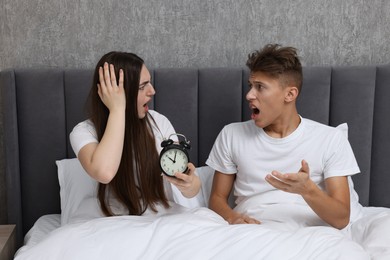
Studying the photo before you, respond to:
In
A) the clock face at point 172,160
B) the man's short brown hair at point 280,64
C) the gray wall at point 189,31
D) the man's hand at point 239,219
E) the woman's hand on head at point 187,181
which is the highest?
the gray wall at point 189,31

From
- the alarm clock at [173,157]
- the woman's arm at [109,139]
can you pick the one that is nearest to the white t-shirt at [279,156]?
the alarm clock at [173,157]

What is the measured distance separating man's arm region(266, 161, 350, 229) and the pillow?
0.74 metres

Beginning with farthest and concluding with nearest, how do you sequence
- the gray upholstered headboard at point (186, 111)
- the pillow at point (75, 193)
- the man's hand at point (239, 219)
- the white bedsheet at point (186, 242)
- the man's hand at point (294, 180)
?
the gray upholstered headboard at point (186, 111) → the pillow at point (75, 193) → the man's hand at point (239, 219) → the man's hand at point (294, 180) → the white bedsheet at point (186, 242)

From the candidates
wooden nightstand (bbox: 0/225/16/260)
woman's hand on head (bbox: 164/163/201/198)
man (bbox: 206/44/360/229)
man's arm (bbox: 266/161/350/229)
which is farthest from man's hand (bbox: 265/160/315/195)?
wooden nightstand (bbox: 0/225/16/260)

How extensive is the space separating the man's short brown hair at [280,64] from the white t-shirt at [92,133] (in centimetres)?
42

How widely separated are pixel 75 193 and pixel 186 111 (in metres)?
0.60

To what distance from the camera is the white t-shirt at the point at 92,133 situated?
2100 millimetres

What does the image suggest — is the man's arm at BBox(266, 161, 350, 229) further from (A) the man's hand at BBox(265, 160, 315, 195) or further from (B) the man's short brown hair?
(B) the man's short brown hair

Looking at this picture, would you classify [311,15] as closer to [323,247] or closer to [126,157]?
[126,157]

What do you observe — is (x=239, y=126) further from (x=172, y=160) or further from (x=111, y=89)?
(x=111, y=89)

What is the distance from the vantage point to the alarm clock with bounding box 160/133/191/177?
6.54ft

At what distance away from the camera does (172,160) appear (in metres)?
2.00

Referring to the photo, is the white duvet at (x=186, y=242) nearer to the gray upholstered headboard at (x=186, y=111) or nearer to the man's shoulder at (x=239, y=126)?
the man's shoulder at (x=239, y=126)

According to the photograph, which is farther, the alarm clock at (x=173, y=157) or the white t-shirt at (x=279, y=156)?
the white t-shirt at (x=279, y=156)
